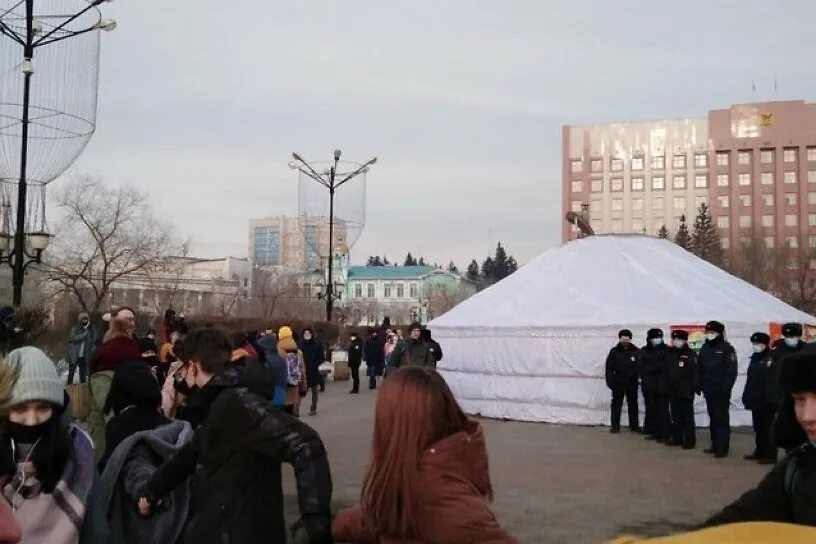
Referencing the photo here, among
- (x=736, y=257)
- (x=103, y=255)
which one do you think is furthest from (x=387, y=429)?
A: (x=736, y=257)

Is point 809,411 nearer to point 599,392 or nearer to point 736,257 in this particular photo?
point 599,392

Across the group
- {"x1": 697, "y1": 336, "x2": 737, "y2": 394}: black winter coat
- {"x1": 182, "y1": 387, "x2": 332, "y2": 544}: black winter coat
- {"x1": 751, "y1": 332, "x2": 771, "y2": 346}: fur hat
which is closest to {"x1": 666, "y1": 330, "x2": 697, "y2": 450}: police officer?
{"x1": 697, "y1": 336, "x2": 737, "y2": 394}: black winter coat

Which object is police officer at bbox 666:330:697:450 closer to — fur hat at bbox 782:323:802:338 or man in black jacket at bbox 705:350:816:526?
fur hat at bbox 782:323:802:338

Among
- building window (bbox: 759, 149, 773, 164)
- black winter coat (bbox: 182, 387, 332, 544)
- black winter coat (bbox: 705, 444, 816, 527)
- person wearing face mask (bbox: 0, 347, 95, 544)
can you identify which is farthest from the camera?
building window (bbox: 759, 149, 773, 164)

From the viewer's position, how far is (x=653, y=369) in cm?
1229

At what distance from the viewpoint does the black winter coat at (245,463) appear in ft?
9.80

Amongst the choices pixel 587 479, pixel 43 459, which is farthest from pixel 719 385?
pixel 43 459

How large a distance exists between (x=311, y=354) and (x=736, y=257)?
50537 millimetres

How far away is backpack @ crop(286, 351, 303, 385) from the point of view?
11719 millimetres

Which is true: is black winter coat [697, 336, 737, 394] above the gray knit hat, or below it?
below

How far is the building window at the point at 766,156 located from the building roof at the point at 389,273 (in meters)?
44.1

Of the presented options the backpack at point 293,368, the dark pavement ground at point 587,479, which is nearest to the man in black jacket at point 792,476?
the dark pavement ground at point 587,479

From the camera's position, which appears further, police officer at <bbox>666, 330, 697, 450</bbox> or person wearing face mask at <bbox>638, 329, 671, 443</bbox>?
person wearing face mask at <bbox>638, 329, 671, 443</bbox>

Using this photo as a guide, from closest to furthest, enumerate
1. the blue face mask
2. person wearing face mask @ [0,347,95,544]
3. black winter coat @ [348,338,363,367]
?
1. person wearing face mask @ [0,347,95,544]
2. the blue face mask
3. black winter coat @ [348,338,363,367]
